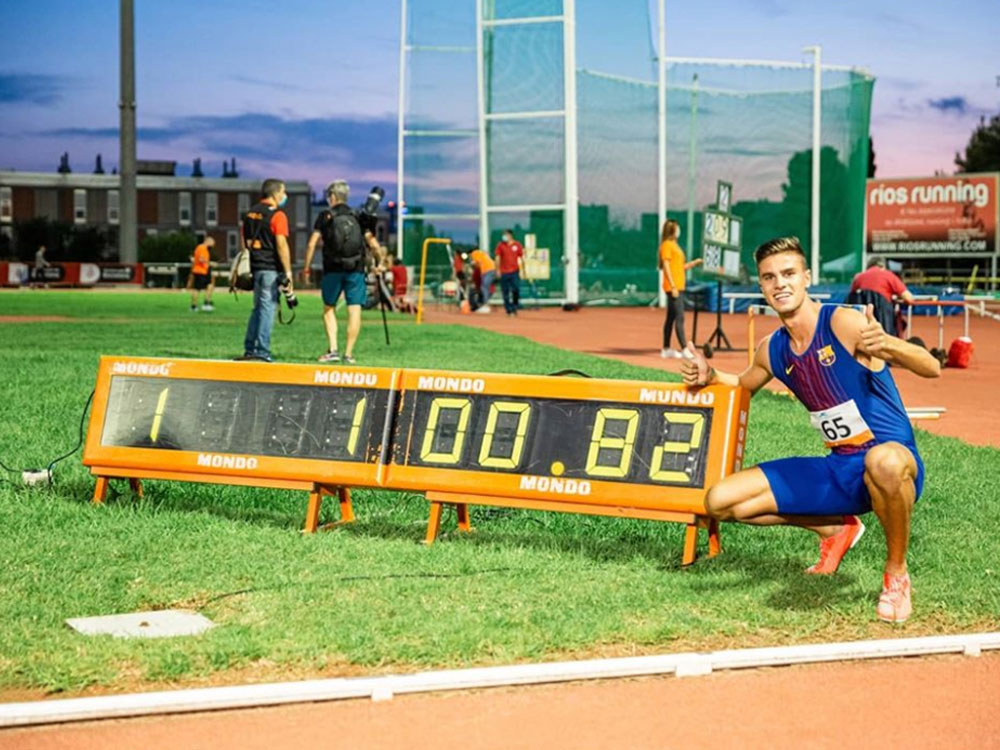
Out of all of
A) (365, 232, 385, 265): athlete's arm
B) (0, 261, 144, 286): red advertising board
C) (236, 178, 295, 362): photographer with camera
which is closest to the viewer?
(236, 178, 295, 362): photographer with camera

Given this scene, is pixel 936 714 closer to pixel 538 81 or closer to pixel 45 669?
pixel 45 669

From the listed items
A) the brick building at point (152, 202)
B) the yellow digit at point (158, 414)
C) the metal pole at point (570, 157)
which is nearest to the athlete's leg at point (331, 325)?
the yellow digit at point (158, 414)

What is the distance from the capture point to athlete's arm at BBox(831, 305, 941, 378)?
5.84 metres

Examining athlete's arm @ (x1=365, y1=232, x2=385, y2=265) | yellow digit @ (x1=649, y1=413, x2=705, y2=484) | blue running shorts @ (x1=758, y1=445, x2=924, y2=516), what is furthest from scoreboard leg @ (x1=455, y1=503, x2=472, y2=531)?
athlete's arm @ (x1=365, y1=232, x2=385, y2=265)

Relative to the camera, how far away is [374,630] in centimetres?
561

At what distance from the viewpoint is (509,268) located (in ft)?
121

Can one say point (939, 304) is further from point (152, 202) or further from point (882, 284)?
point (152, 202)

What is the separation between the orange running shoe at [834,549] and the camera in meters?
6.71

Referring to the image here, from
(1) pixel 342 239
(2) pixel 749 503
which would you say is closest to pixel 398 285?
(1) pixel 342 239

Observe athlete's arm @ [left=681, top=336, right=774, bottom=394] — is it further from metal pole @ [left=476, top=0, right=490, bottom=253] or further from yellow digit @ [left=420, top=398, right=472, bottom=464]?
metal pole @ [left=476, top=0, right=490, bottom=253]

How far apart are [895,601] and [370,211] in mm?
14623

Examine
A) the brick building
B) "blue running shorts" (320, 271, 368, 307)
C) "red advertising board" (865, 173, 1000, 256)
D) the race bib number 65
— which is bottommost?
the race bib number 65

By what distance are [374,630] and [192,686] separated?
0.86 m

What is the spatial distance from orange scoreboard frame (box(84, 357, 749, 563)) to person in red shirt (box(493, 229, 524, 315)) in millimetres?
28159
